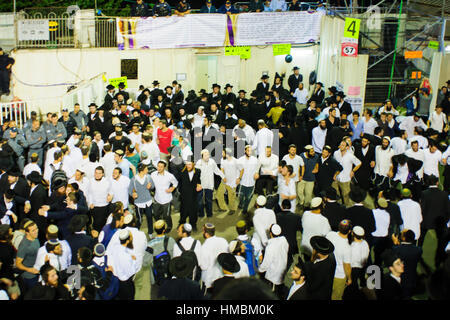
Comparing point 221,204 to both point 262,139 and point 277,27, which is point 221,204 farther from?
point 277,27

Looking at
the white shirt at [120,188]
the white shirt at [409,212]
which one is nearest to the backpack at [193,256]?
the white shirt at [120,188]

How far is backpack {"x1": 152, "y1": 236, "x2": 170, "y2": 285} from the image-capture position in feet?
19.0

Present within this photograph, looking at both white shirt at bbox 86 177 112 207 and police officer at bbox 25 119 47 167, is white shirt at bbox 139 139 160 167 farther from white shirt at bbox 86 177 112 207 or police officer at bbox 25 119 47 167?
police officer at bbox 25 119 47 167

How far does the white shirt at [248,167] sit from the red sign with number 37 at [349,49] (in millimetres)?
6442

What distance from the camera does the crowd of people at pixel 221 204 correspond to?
5.65 metres

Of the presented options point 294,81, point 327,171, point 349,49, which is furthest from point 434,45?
point 327,171

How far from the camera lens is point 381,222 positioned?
22.9 feet

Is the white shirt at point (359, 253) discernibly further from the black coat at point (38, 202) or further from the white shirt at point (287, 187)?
the black coat at point (38, 202)

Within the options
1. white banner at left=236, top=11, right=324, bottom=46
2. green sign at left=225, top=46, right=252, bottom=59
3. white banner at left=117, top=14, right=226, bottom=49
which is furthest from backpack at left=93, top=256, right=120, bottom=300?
white banner at left=236, top=11, right=324, bottom=46

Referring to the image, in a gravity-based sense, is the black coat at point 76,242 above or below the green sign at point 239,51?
below

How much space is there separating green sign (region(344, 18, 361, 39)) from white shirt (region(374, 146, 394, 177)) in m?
5.36

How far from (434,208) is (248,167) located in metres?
3.54

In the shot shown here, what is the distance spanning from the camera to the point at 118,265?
5867 mm

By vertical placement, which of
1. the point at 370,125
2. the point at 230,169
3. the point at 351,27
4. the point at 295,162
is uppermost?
the point at 351,27
